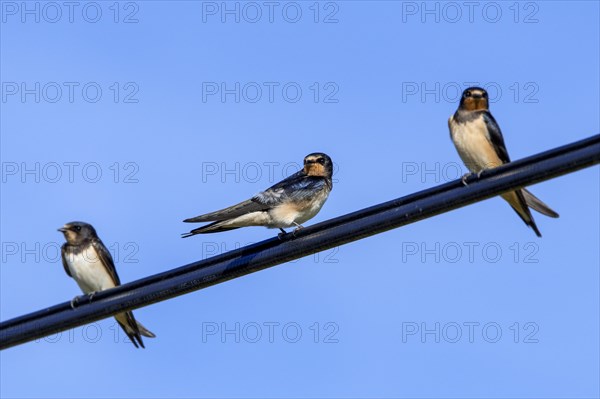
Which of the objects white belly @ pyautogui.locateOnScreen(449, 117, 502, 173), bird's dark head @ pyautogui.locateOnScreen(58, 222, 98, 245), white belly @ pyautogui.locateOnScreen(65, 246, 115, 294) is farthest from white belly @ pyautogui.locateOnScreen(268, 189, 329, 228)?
bird's dark head @ pyautogui.locateOnScreen(58, 222, 98, 245)

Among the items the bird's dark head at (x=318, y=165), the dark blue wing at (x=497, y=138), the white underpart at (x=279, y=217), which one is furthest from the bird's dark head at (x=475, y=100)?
the white underpart at (x=279, y=217)

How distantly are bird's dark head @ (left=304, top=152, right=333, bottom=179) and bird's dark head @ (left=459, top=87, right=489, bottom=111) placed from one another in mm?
919

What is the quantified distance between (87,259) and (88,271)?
0.29 ft

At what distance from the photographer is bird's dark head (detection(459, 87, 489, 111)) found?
7.76 m

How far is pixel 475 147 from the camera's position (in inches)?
294

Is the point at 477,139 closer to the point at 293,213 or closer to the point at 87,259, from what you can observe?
the point at 293,213

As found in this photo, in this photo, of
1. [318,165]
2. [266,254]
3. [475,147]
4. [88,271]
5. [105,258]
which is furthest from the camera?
[105,258]

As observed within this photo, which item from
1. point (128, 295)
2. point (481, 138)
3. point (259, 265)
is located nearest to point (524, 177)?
point (259, 265)

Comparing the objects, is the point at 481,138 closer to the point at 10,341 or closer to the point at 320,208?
the point at 320,208

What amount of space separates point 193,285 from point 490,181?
135 cm

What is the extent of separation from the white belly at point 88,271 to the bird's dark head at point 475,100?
292 cm

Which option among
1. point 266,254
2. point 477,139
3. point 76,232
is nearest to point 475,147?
point 477,139

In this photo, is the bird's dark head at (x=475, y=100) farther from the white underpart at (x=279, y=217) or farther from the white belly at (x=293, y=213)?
the white underpart at (x=279, y=217)

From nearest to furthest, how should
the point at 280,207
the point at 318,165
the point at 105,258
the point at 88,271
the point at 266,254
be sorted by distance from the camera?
the point at 266,254, the point at 280,207, the point at 318,165, the point at 88,271, the point at 105,258
